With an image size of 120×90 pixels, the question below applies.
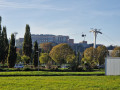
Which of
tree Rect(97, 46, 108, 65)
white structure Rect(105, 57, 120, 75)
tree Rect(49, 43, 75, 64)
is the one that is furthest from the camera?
tree Rect(97, 46, 108, 65)

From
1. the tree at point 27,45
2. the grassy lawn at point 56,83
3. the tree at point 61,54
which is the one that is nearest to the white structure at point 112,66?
the grassy lawn at point 56,83

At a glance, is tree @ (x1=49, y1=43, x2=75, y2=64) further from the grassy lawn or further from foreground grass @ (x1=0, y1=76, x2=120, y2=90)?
foreground grass @ (x1=0, y1=76, x2=120, y2=90)

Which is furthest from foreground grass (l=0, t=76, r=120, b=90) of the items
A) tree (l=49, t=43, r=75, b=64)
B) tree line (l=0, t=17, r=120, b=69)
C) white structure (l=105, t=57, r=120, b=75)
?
tree (l=49, t=43, r=75, b=64)

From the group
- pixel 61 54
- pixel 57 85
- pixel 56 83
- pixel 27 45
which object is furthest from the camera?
pixel 27 45

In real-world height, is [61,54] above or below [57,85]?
above

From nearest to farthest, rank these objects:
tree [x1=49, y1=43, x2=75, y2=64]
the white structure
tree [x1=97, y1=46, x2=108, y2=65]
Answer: the white structure < tree [x1=49, y1=43, x2=75, y2=64] < tree [x1=97, y1=46, x2=108, y2=65]

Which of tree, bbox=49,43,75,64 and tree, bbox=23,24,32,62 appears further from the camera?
tree, bbox=23,24,32,62

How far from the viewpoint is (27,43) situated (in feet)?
164

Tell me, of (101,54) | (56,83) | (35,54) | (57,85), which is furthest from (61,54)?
(57,85)

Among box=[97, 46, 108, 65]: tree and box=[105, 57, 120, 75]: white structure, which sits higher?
box=[97, 46, 108, 65]: tree

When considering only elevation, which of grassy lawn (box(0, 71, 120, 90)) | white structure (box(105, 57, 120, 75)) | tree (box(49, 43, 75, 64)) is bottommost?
grassy lawn (box(0, 71, 120, 90))

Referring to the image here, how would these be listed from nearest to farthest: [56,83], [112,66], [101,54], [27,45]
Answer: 1. [56,83]
2. [112,66]
3. [27,45]
4. [101,54]

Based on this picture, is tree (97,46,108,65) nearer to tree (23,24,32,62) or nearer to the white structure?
tree (23,24,32,62)

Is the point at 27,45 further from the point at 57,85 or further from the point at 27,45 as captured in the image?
the point at 57,85
